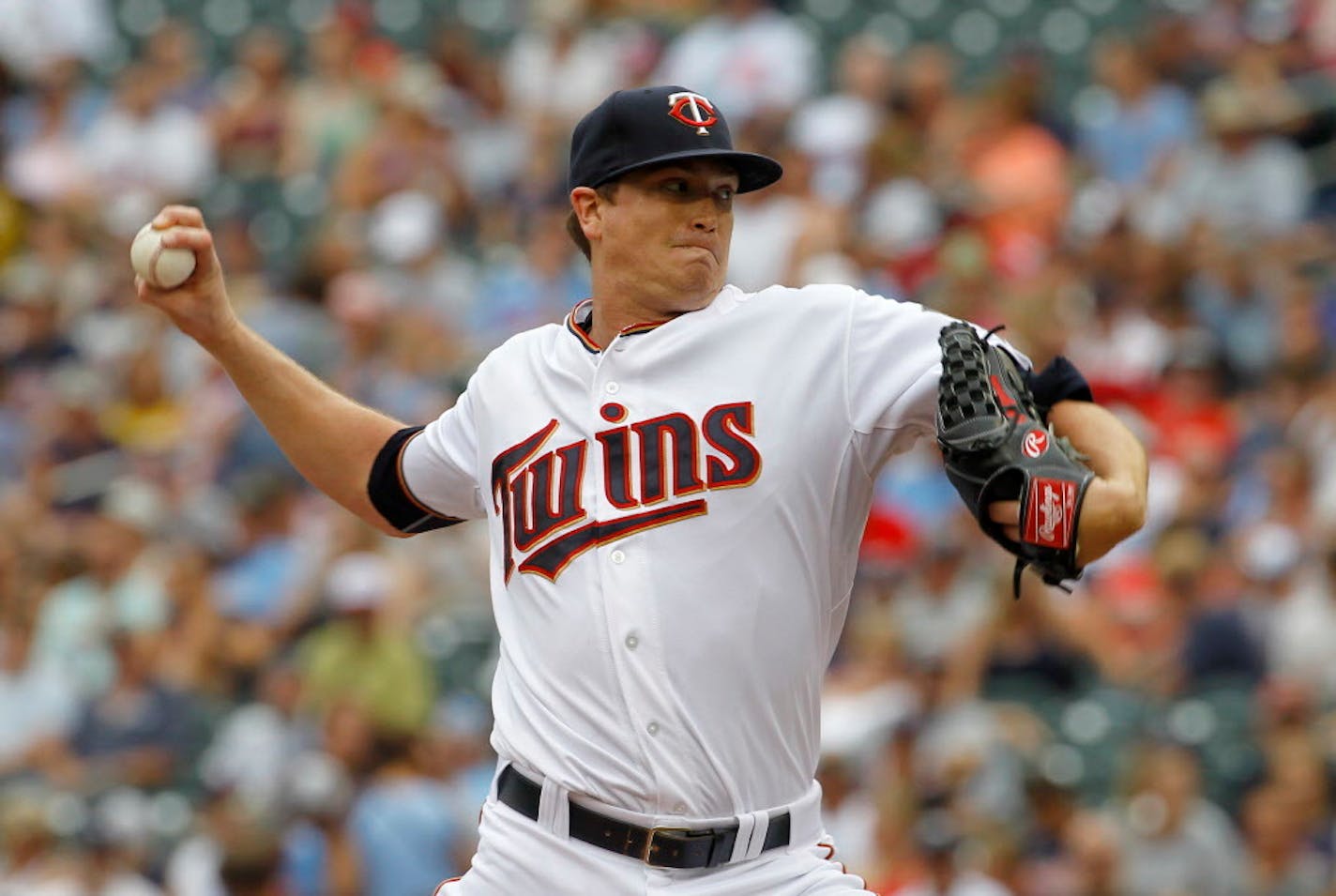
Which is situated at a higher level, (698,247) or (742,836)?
(698,247)

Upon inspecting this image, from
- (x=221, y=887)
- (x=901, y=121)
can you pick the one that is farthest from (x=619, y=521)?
(x=901, y=121)

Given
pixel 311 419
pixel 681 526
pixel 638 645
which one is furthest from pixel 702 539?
pixel 311 419

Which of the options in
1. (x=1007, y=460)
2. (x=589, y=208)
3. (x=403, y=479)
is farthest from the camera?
(x=403, y=479)

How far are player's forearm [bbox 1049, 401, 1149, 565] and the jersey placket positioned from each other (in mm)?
699

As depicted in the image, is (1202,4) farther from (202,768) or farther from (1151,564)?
(202,768)

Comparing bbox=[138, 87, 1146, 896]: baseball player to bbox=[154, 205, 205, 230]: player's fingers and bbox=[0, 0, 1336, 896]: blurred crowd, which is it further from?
bbox=[0, 0, 1336, 896]: blurred crowd

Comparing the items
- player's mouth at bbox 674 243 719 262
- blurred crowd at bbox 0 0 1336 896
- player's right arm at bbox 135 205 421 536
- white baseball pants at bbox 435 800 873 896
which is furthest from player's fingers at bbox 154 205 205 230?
blurred crowd at bbox 0 0 1336 896

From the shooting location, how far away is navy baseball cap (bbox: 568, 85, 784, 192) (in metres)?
3.59

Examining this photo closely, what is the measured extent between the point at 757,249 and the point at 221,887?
3996 millimetres

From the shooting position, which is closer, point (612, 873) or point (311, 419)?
point (612, 873)

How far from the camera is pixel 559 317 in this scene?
32.3ft

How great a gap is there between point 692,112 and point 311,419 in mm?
979

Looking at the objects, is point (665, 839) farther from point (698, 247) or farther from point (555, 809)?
point (698, 247)

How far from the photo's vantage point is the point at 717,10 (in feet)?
37.6
